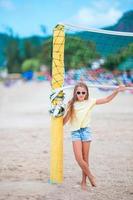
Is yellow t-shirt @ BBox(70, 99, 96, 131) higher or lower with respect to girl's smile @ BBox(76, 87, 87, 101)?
lower

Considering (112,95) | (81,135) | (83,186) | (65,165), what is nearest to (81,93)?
(112,95)

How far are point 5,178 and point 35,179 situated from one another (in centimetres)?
42

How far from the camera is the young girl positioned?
6.38 metres

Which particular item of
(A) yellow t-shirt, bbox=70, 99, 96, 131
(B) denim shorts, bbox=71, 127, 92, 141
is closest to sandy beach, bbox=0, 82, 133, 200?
(B) denim shorts, bbox=71, 127, 92, 141

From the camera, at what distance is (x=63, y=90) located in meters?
6.59

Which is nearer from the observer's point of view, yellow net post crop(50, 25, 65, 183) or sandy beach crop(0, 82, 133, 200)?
sandy beach crop(0, 82, 133, 200)

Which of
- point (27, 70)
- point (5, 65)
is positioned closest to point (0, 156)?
point (27, 70)

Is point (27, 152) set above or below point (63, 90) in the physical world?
below

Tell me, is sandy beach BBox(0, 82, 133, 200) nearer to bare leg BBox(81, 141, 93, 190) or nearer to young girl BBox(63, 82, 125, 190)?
bare leg BBox(81, 141, 93, 190)

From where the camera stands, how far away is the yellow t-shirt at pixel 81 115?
6383 mm

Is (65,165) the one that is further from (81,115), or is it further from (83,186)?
(81,115)

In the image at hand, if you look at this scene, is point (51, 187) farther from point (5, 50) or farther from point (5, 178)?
point (5, 50)

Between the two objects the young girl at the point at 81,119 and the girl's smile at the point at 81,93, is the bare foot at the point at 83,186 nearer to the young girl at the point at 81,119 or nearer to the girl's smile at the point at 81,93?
the young girl at the point at 81,119

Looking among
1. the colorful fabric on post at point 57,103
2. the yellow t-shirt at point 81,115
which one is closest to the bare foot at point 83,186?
the yellow t-shirt at point 81,115
